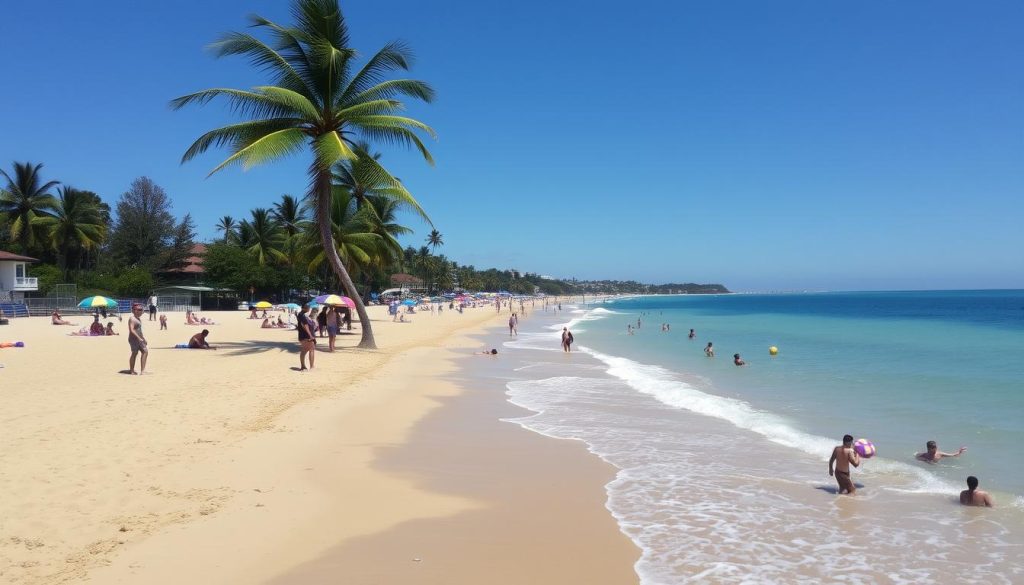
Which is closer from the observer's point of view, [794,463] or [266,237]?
[794,463]

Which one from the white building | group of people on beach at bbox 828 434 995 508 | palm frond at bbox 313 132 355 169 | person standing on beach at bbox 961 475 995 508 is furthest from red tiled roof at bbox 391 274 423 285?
person standing on beach at bbox 961 475 995 508

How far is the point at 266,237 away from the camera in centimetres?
5184

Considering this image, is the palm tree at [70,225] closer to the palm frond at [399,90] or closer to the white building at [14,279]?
the white building at [14,279]

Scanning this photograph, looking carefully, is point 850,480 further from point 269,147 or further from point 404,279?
point 404,279

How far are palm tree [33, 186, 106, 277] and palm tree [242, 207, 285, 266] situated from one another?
1079 cm

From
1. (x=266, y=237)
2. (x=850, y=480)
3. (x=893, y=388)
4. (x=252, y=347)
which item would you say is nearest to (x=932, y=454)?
(x=850, y=480)

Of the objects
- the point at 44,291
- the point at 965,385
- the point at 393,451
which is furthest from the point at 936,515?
the point at 44,291

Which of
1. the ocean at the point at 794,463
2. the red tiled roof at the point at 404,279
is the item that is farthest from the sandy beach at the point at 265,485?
the red tiled roof at the point at 404,279

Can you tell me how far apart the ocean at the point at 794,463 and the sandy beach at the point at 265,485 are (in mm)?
677

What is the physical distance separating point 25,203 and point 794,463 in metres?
52.4

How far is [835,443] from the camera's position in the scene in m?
8.87

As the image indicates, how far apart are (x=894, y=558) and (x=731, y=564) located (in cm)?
140

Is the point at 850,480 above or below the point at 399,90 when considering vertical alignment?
below

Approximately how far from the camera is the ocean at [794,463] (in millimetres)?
4898
